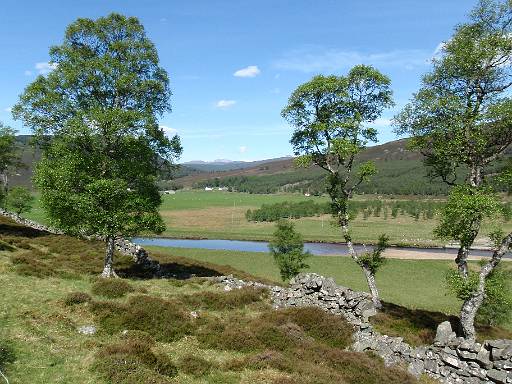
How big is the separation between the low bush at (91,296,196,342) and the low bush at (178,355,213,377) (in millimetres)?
2691

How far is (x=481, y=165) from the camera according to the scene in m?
26.3

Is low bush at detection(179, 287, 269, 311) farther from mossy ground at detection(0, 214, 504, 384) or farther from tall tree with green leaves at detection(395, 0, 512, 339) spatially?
tall tree with green leaves at detection(395, 0, 512, 339)

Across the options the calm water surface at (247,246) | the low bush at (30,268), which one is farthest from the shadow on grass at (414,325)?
the calm water surface at (247,246)

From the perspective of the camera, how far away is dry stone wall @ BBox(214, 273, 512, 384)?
20345 millimetres

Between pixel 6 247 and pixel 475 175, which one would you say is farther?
pixel 6 247

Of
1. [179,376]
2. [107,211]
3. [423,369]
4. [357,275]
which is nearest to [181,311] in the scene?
[179,376]

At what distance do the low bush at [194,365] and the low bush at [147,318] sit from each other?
2.69 metres

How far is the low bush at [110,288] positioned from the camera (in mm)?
26516

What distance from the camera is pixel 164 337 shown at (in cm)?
2103

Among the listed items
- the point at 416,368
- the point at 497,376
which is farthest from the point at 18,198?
the point at 497,376

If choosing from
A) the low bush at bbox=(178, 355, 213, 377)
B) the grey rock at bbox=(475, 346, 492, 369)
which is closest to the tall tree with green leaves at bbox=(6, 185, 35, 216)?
the low bush at bbox=(178, 355, 213, 377)

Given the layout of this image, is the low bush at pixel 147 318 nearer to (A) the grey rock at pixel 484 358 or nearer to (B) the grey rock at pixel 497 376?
(A) the grey rock at pixel 484 358

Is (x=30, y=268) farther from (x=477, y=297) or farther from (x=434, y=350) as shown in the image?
(x=477, y=297)

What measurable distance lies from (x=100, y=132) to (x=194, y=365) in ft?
67.5
